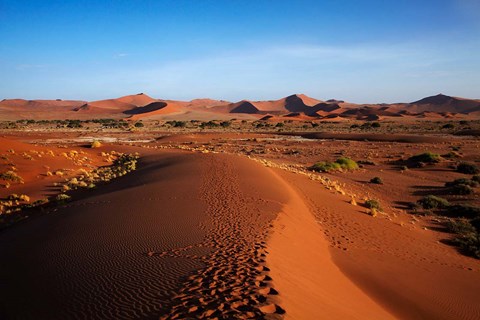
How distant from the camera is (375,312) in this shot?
7.31m

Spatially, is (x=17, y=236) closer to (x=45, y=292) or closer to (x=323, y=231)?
(x=45, y=292)

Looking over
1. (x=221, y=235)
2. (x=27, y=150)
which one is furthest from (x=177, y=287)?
(x=27, y=150)

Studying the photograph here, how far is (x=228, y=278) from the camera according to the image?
252 inches

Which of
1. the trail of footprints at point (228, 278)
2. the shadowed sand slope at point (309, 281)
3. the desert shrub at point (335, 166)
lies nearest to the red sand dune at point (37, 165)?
the trail of footprints at point (228, 278)

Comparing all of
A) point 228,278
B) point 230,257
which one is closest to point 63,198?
point 230,257

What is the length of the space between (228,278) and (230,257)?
1216mm

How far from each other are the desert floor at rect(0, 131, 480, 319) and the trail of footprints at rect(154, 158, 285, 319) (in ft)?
0.08

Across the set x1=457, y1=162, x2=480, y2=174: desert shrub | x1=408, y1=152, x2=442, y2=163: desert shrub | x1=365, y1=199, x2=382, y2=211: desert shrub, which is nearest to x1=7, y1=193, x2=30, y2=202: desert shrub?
x1=365, y1=199, x2=382, y2=211: desert shrub

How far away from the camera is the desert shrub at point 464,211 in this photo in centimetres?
1680

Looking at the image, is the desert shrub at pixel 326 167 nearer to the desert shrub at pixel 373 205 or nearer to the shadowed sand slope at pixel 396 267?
the desert shrub at pixel 373 205

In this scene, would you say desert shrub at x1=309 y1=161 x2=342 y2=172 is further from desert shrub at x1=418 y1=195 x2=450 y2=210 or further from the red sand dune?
the red sand dune

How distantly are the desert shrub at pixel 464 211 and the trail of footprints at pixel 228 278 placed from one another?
11.0m

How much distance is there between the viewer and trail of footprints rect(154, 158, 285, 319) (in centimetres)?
523

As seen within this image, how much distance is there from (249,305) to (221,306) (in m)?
0.40
